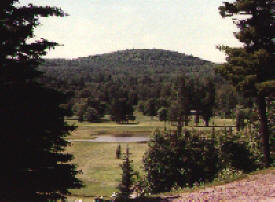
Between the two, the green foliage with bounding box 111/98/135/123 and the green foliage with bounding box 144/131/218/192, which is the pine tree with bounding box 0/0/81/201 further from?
the green foliage with bounding box 111/98/135/123

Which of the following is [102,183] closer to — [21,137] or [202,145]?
[202,145]

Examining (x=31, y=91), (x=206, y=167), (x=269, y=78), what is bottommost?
(x=206, y=167)

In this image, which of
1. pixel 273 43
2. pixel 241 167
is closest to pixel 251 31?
pixel 273 43

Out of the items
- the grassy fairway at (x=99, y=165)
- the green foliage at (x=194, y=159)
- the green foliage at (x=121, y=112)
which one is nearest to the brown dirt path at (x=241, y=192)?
the green foliage at (x=194, y=159)

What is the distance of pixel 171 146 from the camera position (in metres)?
24.4

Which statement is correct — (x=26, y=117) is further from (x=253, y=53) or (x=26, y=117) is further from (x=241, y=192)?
(x=253, y=53)

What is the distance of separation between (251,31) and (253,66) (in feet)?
7.29

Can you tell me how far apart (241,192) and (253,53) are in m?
9.97

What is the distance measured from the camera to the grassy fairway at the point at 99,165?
38.5 m

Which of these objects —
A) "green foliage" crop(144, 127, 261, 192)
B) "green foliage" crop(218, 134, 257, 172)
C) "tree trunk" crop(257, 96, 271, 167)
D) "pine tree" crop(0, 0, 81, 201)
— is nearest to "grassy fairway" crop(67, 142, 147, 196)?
"green foliage" crop(144, 127, 261, 192)

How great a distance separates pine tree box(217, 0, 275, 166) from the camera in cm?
2008

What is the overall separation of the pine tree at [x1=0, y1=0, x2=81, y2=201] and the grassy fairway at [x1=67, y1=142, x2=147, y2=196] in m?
20.7

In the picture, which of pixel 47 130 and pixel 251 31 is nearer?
pixel 47 130

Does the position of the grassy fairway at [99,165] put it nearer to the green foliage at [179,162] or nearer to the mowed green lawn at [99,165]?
the mowed green lawn at [99,165]
